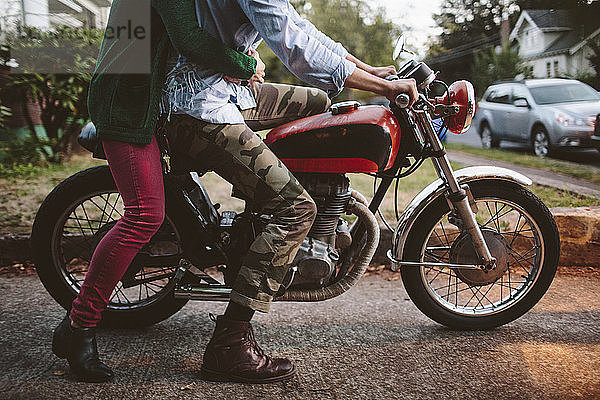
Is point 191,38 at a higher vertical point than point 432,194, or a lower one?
higher

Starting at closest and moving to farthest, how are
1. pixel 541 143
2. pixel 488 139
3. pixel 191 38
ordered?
pixel 191 38 → pixel 541 143 → pixel 488 139

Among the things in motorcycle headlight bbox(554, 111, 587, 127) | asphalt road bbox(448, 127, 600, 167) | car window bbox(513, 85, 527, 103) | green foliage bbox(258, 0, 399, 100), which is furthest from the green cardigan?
green foliage bbox(258, 0, 399, 100)

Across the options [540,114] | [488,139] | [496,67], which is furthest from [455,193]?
[496,67]

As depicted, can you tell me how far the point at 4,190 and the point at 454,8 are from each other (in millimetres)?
19387

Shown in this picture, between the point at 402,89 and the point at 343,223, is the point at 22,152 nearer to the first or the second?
the point at 343,223

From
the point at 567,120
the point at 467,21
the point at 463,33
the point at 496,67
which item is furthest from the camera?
the point at 463,33

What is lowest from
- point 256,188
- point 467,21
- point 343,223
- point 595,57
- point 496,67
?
point 343,223

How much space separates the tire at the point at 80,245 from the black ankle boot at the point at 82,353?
0.44 m

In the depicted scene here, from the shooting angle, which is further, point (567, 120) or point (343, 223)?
point (567, 120)

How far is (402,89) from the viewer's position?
8.23 feet

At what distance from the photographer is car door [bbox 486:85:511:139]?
13.0 metres

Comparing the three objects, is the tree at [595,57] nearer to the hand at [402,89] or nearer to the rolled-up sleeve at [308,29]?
the hand at [402,89]

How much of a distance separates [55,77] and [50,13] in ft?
3.43

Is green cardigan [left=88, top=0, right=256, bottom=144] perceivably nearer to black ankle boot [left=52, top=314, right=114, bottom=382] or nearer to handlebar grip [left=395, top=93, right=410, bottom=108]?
handlebar grip [left=395, top=93, right=410, bottom=108]
